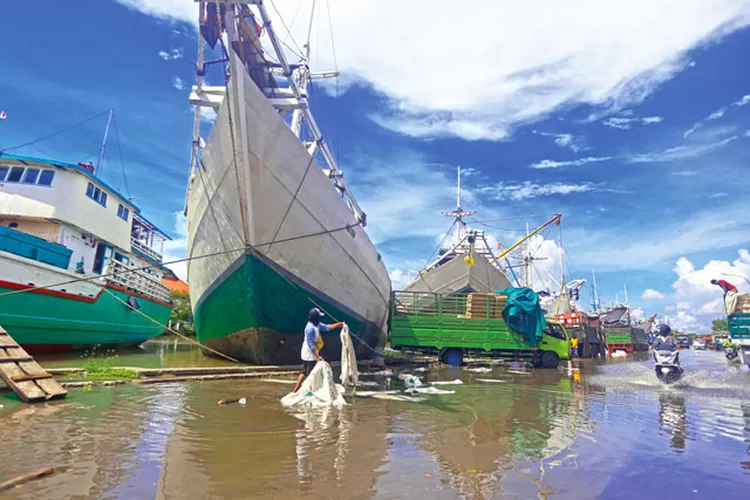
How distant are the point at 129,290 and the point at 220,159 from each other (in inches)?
383

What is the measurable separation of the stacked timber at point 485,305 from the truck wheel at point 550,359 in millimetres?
1964

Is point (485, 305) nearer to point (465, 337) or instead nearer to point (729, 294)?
point (465, 337)

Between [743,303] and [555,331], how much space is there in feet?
20.4

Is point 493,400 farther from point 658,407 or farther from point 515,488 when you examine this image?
point 515,488

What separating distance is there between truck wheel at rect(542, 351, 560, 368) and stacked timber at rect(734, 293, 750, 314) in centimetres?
621

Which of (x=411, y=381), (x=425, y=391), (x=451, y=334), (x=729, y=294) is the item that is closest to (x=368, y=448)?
(x=425, y=391)

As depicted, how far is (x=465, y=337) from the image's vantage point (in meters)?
13.0

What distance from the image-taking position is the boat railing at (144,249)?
62.6ft

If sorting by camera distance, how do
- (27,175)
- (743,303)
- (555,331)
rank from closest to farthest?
(27,175) < (743,303) < (555,331)

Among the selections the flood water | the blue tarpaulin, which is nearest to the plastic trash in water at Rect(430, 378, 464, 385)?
the flood water

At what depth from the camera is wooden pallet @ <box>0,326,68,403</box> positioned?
4.88 metres

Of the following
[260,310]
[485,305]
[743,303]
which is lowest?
[260,310]

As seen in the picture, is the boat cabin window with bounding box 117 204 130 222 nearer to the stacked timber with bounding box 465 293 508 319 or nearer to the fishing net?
the stacked timber with bounding box 465 293 508 319

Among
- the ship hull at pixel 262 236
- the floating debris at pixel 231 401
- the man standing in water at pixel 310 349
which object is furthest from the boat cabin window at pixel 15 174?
the man standing in water at pixel 310 349
